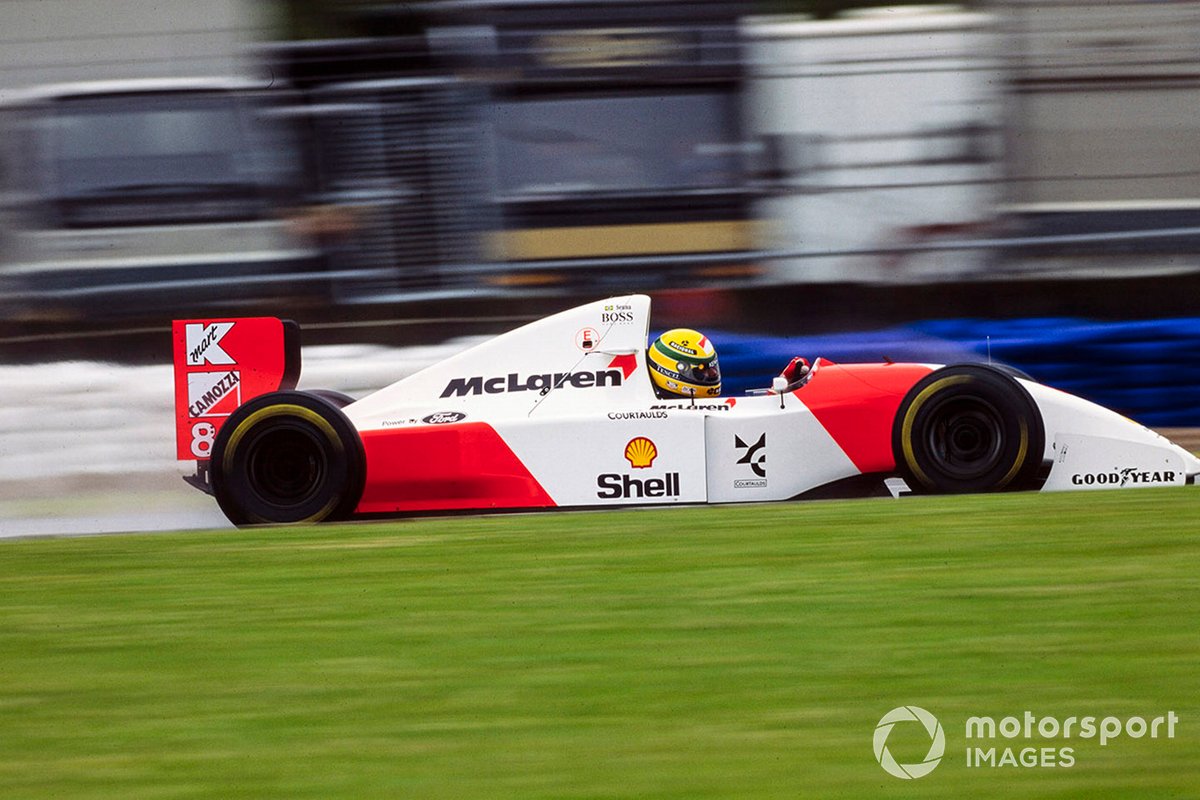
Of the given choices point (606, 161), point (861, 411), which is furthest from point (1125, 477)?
point (606, 161)

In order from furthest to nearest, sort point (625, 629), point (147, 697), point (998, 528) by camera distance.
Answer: point (998, 528)
point (625, 629)
point (147, 697)

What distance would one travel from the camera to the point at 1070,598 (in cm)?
435

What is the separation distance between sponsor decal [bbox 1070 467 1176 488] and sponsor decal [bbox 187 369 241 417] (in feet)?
12.6

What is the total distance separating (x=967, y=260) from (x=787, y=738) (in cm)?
751

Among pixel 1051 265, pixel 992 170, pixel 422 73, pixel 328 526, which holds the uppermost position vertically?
pixel 422 73

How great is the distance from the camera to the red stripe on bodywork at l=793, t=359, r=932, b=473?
6555 millimetres

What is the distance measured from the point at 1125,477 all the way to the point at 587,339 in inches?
95.8

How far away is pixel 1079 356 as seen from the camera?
9.03 m

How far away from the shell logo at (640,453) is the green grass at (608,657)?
2.27 feet

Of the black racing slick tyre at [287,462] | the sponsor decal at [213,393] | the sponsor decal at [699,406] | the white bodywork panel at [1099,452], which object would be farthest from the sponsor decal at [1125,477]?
the sponsor decal at [213,393]

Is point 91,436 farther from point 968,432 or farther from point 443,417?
point 968,432

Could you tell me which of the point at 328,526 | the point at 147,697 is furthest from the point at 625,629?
the point at 328,526

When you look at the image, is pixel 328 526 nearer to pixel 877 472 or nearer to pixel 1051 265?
pixel 877 472

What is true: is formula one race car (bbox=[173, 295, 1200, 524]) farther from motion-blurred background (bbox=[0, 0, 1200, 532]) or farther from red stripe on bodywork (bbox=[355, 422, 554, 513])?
motion-blurred background (bbox=[0, 0, 1200, 532])
